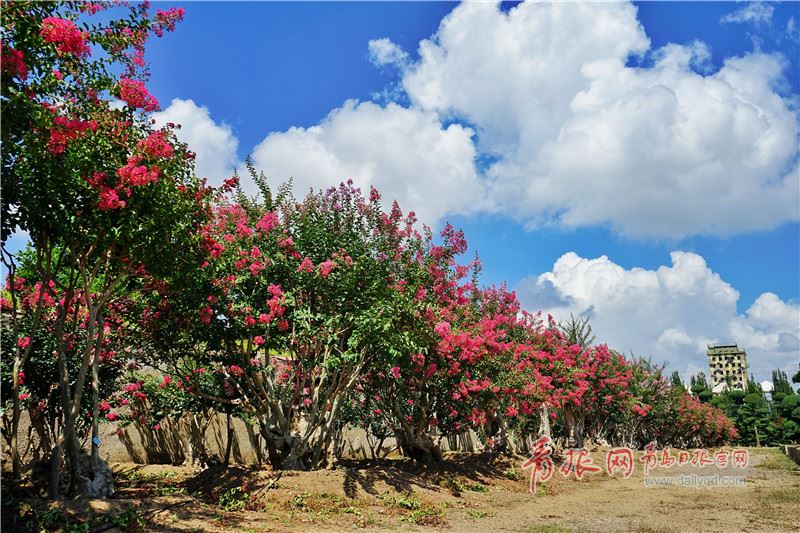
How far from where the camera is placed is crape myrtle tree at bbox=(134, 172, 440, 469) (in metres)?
10.7

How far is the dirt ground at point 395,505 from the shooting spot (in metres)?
8.54

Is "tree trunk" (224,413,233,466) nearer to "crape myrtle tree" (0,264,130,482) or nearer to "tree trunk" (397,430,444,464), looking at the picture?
"crape myrtle tree" (0,264,130,482)

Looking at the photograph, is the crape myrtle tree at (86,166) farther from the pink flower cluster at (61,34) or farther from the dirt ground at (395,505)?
the dirt ground at (395,505)

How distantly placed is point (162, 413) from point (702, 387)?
227 feet

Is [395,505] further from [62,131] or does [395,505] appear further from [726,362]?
[726,362]

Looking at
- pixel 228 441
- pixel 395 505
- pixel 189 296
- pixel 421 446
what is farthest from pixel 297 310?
pixel 421 446

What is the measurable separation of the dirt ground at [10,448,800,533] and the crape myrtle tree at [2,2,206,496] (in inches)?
67.2

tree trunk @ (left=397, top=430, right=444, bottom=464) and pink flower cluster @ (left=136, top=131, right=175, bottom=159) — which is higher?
pink flower cluster @ (left=136, top=131, right=175, bottom=159)

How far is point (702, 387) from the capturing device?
68750 millimetres

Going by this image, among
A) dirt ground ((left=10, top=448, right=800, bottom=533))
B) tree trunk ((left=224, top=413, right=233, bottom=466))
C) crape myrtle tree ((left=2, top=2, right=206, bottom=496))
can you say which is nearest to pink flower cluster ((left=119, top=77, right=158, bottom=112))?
crape myrtle tree ((left=2, top=2, right=206, bottom=496))

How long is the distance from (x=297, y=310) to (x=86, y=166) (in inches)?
195

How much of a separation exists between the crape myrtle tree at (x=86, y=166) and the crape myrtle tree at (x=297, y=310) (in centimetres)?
182

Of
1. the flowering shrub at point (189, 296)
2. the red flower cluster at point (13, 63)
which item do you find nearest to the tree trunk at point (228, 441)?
the flowering shrub at point (189, 296)

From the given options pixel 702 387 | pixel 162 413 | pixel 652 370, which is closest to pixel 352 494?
pixel 162 413
